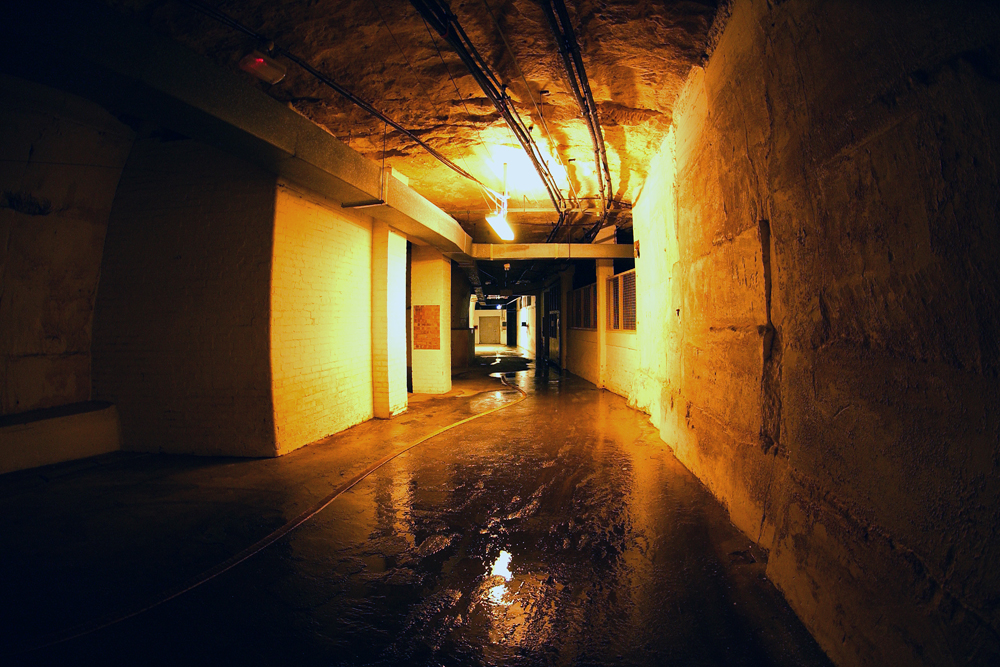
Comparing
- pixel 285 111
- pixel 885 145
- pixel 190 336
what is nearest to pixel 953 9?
pixel 885 145

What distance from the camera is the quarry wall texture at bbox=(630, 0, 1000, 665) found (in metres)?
1.18

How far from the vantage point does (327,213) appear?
518cm

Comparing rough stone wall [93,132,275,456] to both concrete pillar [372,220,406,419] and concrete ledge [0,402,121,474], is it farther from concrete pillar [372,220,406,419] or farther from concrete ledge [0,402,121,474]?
concrete pillar [372,220,406,419]

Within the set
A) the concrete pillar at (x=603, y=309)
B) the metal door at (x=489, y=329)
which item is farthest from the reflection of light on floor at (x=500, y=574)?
the metal door at (x=489, y=329)

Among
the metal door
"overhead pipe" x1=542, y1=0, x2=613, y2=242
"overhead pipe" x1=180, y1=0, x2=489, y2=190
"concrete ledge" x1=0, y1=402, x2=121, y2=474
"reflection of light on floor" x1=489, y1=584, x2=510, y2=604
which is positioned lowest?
"reflection of light on floor" x1=489, y1=584, x2=510, y2=604

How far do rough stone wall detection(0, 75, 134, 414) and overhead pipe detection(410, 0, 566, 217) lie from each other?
4.11 meters

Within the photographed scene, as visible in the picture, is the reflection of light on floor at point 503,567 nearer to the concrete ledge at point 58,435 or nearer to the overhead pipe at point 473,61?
the overhead pipe at point 473,61

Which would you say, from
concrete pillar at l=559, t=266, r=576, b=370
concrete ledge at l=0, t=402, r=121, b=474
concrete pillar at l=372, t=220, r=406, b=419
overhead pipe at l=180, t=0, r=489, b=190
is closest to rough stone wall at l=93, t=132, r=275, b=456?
concrete ledge at l=0, t=402, r=121, b=474

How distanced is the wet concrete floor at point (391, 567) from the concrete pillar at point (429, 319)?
4286 millimetres

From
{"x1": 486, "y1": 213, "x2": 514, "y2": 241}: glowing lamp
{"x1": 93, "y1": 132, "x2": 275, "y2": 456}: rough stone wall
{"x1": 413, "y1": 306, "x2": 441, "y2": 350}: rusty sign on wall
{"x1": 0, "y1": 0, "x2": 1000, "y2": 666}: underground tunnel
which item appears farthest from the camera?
{"x1": 413, "y1": 306, "x2": 441, "y2": 350}: rusty sign on wall

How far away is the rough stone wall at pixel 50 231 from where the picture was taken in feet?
12.5

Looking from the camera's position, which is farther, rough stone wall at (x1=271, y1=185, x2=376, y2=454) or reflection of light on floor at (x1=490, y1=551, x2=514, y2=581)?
rough stone wall at (x1=271, y1=185, x2=376, y2=454)

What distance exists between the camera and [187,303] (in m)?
4.41

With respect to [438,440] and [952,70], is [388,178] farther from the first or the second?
[952,70]
